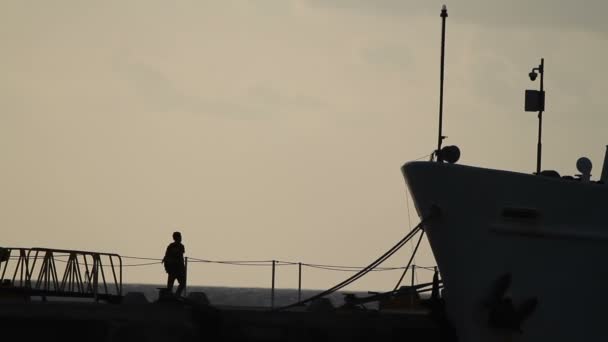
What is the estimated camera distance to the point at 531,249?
2009 cm

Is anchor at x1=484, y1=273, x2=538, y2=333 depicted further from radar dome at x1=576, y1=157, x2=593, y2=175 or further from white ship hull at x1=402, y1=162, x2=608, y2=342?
radar dome at x1=576, y1=157, x2=593, y2=175

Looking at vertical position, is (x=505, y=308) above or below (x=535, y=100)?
below

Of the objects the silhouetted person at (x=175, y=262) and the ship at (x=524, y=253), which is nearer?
the ship at (x=524, y=253)

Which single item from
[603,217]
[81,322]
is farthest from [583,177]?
[81,322]

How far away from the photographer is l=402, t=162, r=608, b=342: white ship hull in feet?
66.0

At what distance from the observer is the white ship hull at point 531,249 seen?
66.0 feet

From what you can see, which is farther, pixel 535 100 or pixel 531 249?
pixel 535 100

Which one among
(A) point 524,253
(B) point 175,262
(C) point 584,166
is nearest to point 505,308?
(A) point 524,253

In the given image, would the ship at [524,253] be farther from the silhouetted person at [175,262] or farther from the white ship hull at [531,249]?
the silhouetted person at [175,262]

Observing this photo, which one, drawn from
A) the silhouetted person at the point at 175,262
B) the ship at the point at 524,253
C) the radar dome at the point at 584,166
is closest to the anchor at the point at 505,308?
the ship at the point at 524,253

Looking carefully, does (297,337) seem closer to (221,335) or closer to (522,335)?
(221,335)

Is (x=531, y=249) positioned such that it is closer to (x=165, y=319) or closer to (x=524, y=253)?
(x=524, y=253)

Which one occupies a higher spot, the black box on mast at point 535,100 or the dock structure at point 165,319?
the black box on mast at point 535,100

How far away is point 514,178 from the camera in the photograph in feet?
66.4
